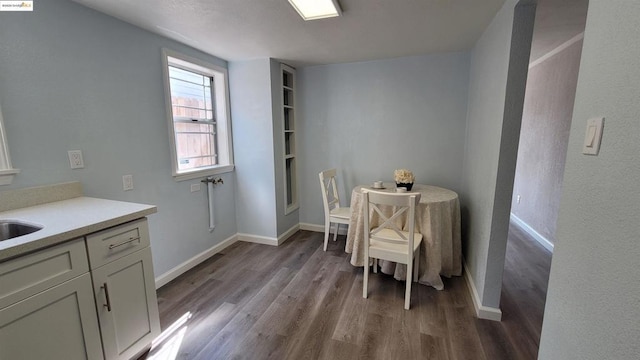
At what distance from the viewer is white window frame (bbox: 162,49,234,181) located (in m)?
2.41

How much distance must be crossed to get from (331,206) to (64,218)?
250cm

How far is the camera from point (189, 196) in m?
2.70

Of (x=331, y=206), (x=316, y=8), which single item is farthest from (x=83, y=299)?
(x=331, y=206)

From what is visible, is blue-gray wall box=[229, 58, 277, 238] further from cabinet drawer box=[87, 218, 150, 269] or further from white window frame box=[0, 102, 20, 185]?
white window frame box=[0, 102, 20, 185]

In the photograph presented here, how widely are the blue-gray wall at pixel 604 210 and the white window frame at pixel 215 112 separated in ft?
9.03

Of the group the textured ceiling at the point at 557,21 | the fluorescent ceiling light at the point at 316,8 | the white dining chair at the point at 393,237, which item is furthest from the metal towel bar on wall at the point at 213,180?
the textured ceiling at the point at 557,21

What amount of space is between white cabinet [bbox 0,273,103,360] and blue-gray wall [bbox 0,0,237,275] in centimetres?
83

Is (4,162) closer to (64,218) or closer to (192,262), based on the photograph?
(64,218)

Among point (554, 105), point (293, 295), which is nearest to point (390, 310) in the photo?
point (293, 295)

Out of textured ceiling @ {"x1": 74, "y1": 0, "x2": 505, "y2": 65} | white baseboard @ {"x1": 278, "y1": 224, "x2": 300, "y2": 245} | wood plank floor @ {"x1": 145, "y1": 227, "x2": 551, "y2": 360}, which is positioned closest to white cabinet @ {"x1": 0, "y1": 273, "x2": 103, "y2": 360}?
wood plank floor @ {"x1": 145, "y1": 227, "x2": 551, "y2": 360}

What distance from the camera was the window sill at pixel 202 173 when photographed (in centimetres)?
257

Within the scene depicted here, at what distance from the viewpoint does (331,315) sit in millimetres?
2010

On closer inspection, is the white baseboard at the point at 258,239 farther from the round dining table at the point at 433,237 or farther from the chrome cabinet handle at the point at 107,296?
the chrome cabinet handle at the point at 107,296

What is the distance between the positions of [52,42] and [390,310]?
2929mm
